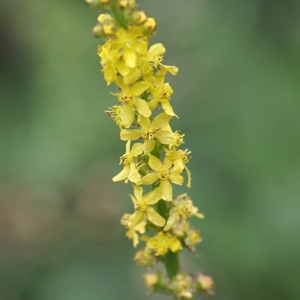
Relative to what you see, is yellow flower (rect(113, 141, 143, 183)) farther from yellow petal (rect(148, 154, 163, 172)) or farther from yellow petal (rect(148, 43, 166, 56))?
yellow petal (rect(148, 43, 166, 56))

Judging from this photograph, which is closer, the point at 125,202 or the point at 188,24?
the point at 125,202

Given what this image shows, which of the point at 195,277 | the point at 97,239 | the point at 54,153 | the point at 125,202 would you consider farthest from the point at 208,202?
the point at 195,277

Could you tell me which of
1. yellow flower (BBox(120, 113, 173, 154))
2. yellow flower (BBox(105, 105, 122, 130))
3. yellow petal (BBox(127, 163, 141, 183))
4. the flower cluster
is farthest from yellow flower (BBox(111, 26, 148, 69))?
yellow petal (BBox(127, 163, 141, 183))

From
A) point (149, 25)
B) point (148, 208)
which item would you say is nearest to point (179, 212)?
point (148, 208)

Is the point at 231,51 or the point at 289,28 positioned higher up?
the point at 289,28

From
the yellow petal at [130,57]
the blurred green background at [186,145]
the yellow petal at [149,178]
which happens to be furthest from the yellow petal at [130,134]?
the blurred green background at [186,145]

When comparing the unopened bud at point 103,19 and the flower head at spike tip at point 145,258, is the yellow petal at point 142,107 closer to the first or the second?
the unopened bud at point 103,19

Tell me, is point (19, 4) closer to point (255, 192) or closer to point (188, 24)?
point (188, 24)
